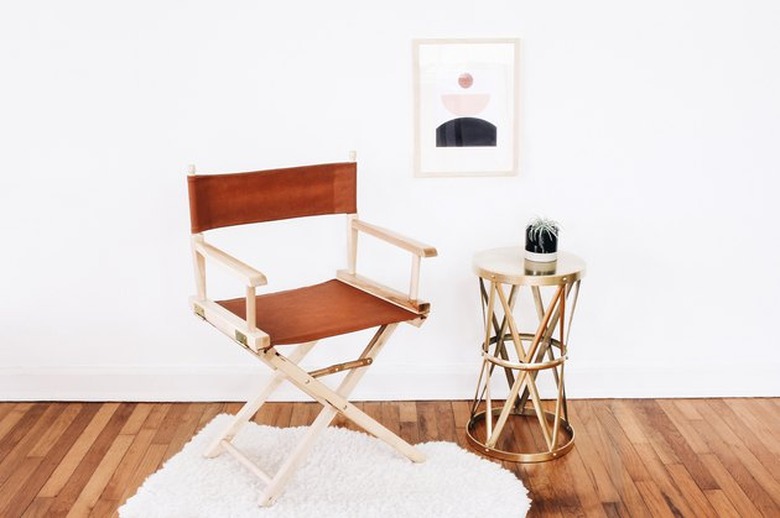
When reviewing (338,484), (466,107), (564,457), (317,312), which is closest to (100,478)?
(338,484)

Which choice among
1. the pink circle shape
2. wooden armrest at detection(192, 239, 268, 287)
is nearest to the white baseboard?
wooden armrest at detection(192, 239, 268, 287)

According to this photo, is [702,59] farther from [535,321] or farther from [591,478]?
[591,478]

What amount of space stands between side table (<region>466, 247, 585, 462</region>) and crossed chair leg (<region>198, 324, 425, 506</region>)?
0.33 meters

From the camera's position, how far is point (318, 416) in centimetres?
282

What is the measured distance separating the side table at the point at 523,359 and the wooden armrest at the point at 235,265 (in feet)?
2.69

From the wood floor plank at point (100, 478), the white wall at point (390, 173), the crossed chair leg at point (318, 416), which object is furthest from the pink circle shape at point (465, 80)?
the wood floor plank at point (100, 478)

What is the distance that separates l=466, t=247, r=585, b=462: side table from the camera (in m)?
2.97

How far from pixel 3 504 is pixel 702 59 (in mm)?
2779

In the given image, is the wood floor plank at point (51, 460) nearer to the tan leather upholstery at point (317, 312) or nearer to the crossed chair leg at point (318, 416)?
the crossed chair leg at point (318, 416)

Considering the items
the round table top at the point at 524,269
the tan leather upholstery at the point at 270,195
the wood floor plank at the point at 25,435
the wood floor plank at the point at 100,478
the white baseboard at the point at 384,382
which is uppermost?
the tan leather upholstery at the point at 270,195

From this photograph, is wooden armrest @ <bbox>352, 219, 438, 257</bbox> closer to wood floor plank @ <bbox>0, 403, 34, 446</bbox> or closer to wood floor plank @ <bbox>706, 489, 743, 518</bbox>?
wood floor plank @ <bbox>706, 489, 743, 518</bbox>

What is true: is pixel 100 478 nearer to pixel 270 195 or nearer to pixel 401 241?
pixel 270 195

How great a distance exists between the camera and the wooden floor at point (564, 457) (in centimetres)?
281

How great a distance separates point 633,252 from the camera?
11.4ft
